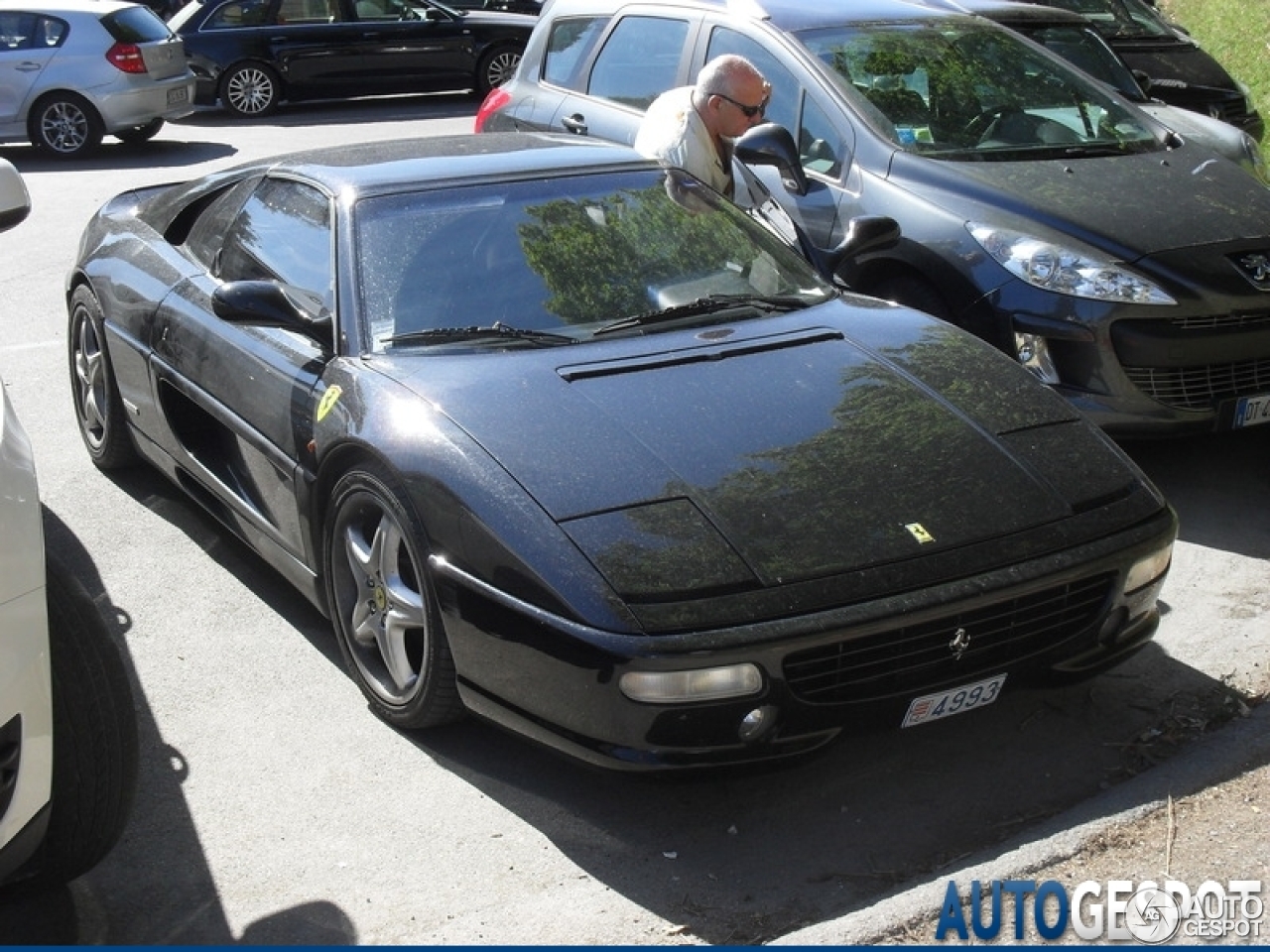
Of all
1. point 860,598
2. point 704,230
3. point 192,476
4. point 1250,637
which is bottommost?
point 1250,637

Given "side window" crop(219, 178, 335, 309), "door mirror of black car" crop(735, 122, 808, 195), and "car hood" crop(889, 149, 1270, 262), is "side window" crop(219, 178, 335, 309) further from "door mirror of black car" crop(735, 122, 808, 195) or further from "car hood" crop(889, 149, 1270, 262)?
"car hood" crop(889, 149, 1270, 262)

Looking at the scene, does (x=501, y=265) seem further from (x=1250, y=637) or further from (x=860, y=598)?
(x=1250, y=637)

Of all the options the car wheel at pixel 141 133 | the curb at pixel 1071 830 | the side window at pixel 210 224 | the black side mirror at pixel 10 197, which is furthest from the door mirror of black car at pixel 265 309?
the car wheel at pixel 141 133

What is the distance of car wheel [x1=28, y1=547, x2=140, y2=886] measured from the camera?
134 inches

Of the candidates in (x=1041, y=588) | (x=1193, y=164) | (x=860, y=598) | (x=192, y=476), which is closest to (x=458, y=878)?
(x=860, y=598)

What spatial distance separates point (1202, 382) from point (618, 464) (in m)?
2.89

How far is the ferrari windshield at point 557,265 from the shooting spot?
4.73 m

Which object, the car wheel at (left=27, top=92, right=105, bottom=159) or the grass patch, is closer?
the grass patch

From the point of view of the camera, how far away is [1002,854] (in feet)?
12.0

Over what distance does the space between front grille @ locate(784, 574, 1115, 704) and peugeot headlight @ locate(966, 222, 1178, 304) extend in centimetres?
212

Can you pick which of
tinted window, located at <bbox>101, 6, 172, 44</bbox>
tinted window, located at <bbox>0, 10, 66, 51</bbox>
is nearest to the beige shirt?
tinted window, located at <bbox>101, 6, 172, 44</bbox>

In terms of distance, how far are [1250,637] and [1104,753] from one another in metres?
0.94

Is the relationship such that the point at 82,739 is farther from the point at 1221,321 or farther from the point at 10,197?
the point at 1221,321

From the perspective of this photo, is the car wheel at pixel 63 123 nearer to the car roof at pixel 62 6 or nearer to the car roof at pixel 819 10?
the car roof at pixel 62 6
